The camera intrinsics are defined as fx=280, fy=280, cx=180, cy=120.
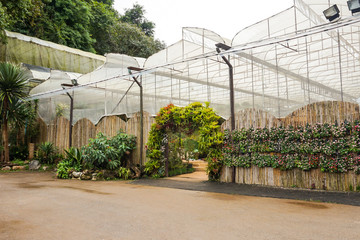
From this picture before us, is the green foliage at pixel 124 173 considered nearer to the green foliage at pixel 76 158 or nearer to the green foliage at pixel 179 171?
the green foliage at pixel 179 171

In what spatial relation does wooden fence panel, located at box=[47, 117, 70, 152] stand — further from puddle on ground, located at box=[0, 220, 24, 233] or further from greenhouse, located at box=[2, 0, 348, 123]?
puddle on ground, located at box=[0, 220, 24, 233]

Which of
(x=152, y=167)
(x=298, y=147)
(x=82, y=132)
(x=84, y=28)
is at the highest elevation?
(x=84, y=28)

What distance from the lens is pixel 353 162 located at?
583 centimetres

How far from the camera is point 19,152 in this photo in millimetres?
14219

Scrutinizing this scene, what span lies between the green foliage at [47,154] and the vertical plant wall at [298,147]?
8810mm

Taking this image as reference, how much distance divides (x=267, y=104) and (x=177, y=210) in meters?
10.1

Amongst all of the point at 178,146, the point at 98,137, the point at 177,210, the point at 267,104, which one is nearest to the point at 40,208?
the point at 177,210

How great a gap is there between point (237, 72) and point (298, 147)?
19.5 ft

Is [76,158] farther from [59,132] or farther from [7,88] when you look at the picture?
[7,88]

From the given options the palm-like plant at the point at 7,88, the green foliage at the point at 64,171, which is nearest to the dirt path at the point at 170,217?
the green foliage at the point at 64,171

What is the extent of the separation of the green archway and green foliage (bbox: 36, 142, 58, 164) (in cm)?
585

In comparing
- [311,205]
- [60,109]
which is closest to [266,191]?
[311,205]

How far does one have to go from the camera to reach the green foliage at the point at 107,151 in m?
9.48

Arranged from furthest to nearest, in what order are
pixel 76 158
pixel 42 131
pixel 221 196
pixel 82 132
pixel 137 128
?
pixel 42 131 → pixel 82 132 → pixel 137 128 → pixel 76 158 → pixel 221 196
